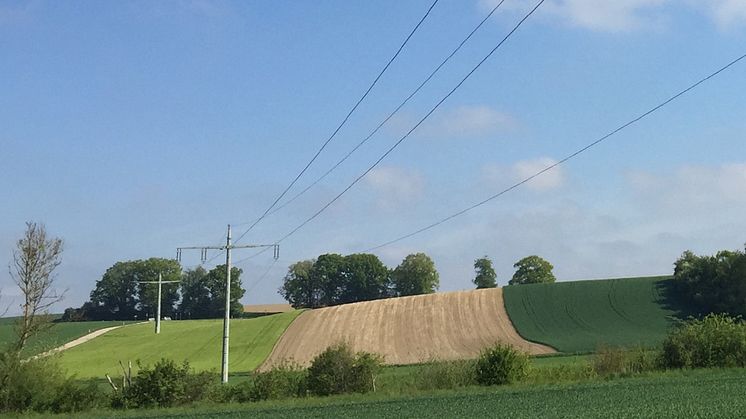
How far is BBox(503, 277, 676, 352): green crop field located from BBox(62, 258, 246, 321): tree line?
73813 millimetres

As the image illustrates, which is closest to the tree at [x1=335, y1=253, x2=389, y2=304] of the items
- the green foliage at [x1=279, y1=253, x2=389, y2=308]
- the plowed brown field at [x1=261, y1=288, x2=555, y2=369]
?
the green foliage at [x1=279, y1=253, x2=389, y2=308]

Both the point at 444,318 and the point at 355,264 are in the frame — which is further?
the point at 355,264

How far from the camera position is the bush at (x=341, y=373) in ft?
105

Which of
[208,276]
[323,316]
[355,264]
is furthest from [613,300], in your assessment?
[208,276]

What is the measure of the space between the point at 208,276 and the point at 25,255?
116 m

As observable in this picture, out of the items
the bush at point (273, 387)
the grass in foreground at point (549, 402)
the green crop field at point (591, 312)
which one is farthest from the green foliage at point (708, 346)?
the green crop field at point (591, 312)

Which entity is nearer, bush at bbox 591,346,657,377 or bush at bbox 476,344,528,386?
bush at bbox 476,344,528,386

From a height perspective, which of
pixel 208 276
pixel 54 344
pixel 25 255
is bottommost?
pixel 54 344

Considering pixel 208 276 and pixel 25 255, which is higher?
pixel 208 276

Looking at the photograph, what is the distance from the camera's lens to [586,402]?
2222 centimetres

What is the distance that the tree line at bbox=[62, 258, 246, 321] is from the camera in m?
144

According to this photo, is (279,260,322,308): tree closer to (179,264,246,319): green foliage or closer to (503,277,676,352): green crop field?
(179,264,246,319): green foliage

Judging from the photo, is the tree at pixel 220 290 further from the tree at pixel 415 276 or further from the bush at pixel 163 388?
the bush at pixel 163 388

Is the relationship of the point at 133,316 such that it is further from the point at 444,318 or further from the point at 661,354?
the point at 661,354
